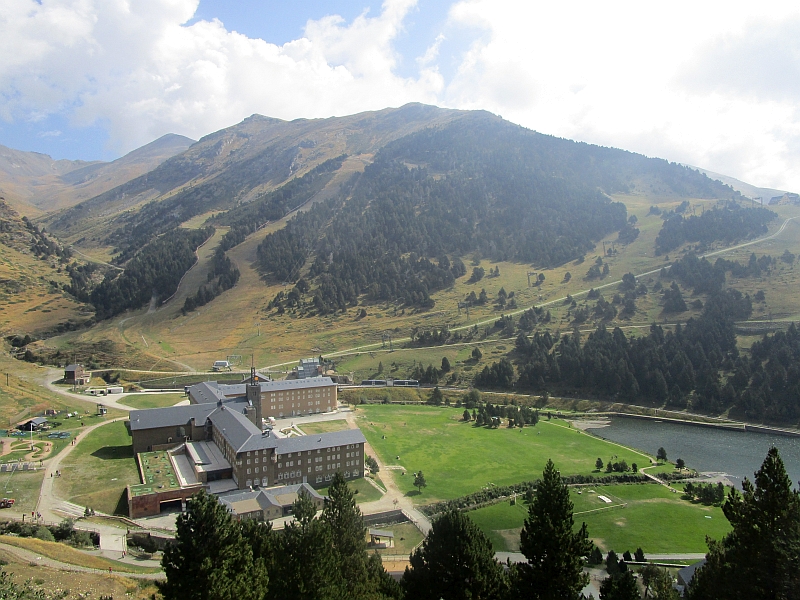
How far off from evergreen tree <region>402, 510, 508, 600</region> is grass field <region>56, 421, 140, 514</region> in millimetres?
33806

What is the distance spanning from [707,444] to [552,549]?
2614 inches

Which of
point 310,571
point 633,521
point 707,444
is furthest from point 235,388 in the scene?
point 707,444

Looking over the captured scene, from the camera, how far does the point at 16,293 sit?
479 feet

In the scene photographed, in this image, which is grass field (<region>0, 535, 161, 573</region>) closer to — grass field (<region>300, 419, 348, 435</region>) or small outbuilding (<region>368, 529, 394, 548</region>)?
small outbuilding (<region>368, 529, 394, 548</region>)

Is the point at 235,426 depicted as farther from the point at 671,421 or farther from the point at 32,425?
the point at 671,421

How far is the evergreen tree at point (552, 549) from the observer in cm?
2217

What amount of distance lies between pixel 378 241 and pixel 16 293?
349ft

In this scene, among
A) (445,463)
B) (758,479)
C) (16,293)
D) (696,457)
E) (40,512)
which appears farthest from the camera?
(16,293)

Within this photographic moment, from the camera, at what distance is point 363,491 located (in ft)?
177

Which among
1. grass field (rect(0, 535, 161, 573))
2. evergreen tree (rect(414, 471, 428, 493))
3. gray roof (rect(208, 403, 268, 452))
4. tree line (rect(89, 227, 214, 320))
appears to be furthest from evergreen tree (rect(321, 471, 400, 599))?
tree line (rect(89, 227, 214, 320))

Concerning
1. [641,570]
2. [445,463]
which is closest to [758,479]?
[641,570]

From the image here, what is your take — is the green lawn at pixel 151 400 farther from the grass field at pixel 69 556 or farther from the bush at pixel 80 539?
the grass field at pixel 69 556

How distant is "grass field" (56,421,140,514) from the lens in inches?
1902

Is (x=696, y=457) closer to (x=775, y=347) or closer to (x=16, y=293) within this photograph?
(x=775, y=347)
